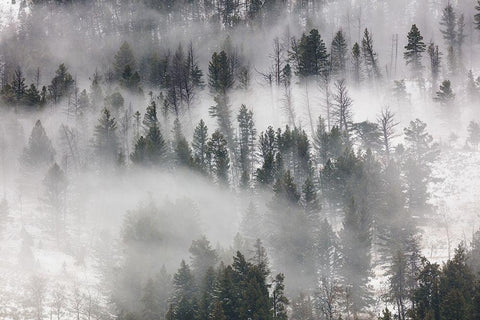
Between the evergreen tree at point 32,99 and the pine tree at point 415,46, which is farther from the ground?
the pine tree at point 415,46

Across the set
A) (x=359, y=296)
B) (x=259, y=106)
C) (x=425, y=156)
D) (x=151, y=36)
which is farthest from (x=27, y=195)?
(x=151, y=36)

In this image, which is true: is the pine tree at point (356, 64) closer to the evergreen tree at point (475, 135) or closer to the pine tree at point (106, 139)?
the evergreen tree at point (475, 135)

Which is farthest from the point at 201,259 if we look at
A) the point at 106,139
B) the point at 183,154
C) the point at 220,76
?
the point at 220,76

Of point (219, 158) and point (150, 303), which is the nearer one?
point (150, 303)

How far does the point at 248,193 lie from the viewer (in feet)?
208

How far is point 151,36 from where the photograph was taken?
139 meters

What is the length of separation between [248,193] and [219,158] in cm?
653

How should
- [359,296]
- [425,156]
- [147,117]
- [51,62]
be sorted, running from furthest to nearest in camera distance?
[51,62]
[147,117]
[425,156]
[359,296]

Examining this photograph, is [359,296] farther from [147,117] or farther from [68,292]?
[147,117]

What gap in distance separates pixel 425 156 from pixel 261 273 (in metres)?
31.7

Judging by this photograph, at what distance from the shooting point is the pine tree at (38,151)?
237ft

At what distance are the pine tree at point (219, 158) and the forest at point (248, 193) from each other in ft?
0.85

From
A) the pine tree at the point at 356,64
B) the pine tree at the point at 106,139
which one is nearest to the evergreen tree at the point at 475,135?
the pine tree at the point at 356,64

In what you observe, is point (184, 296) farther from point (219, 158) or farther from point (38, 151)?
point (38, 151)
